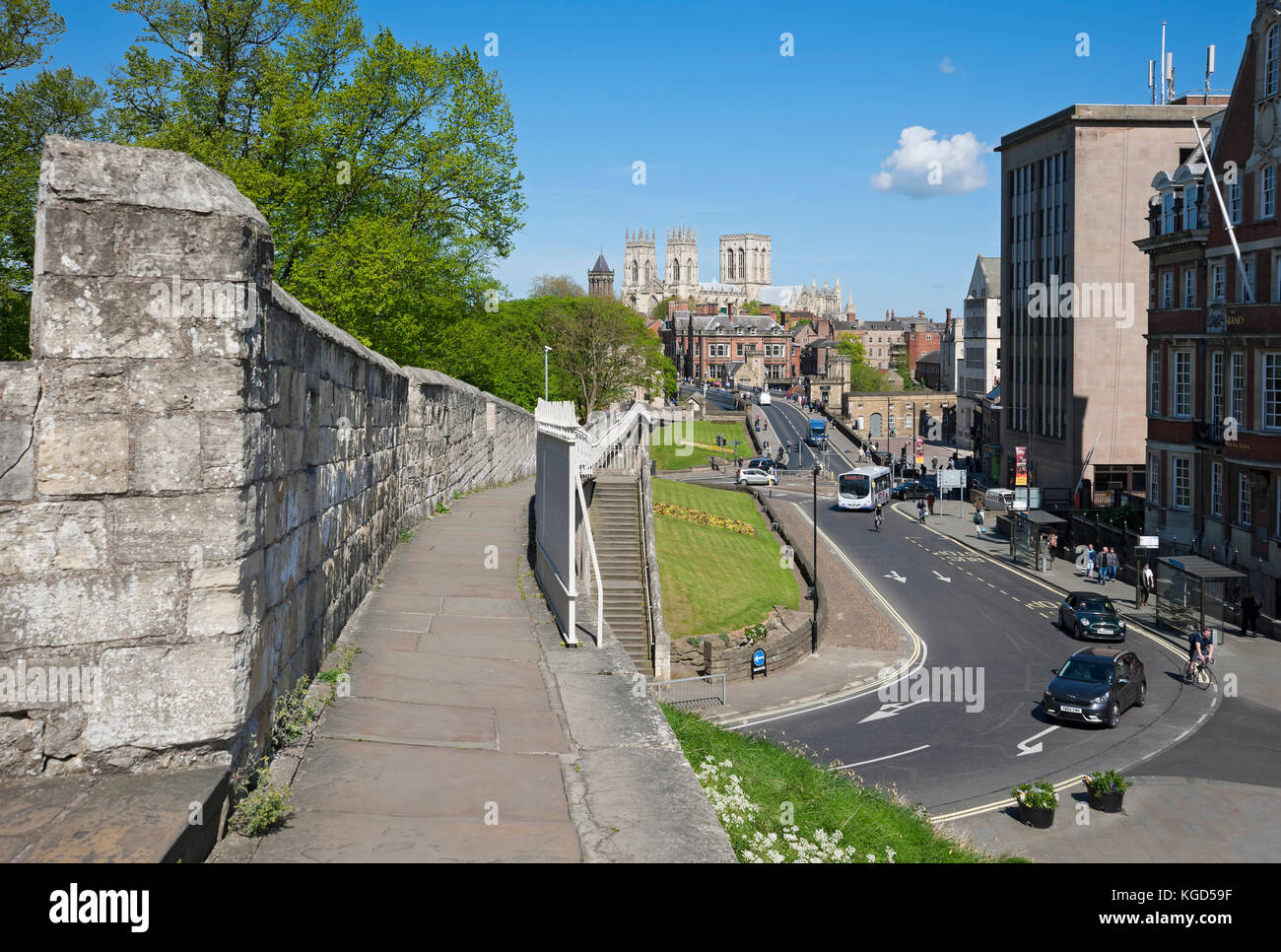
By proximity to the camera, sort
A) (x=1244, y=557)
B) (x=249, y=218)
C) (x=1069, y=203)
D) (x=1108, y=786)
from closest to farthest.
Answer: (x=249, y=218) < (x=1108, y=786) < (x=1244, y=557) < (x=1069, y=203)

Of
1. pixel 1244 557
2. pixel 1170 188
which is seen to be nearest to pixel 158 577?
pixel 1244 557

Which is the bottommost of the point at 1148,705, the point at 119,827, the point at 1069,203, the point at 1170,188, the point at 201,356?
A: the point at 1148,705

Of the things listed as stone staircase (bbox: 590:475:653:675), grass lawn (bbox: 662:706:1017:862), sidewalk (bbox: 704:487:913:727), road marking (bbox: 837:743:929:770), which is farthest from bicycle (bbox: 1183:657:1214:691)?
grass lawn (bbox: 662:706:1017:862)

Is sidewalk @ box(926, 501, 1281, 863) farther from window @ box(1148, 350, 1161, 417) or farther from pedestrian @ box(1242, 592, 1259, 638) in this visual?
window @ box(1148, 350, 1161, 417)

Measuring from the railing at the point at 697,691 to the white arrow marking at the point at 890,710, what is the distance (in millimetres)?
3636

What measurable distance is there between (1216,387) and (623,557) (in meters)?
27.9

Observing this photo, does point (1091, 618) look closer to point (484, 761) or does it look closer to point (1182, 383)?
point (1182, 383)

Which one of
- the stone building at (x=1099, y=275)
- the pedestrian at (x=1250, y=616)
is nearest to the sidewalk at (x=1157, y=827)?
the pedestrian at (x=1250, y=616)

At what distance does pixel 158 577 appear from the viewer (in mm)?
5020

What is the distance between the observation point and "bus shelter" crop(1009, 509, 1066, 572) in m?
47.9

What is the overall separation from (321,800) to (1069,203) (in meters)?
71.5

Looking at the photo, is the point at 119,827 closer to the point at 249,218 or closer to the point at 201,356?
the point at 201,356

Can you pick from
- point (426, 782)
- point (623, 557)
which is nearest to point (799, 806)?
point (426, 782)

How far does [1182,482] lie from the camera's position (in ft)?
148
